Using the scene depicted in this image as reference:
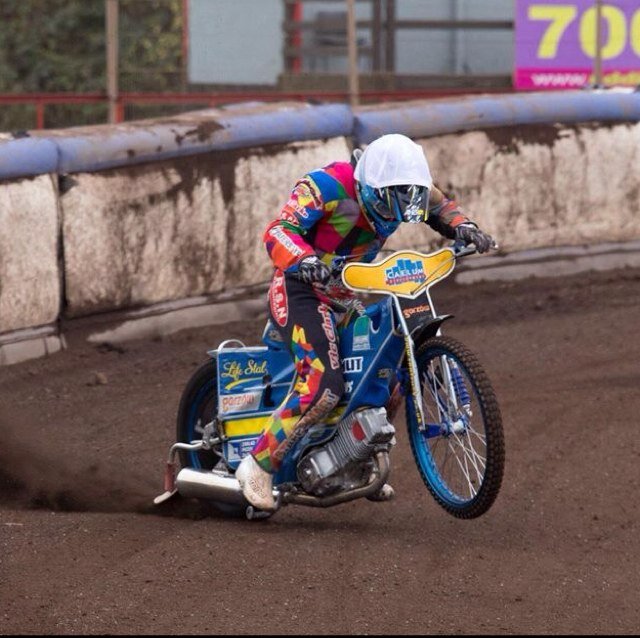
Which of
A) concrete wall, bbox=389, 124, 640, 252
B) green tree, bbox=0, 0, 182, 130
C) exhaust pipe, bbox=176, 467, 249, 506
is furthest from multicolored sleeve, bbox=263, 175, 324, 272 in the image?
green tree, bbox=0, 0, 182, 130

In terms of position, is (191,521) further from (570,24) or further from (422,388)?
(570,24)

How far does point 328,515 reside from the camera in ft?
23.0

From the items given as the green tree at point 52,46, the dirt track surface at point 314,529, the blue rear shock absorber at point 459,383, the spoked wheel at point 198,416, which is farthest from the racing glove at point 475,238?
Answer: the green tree at point 52,46

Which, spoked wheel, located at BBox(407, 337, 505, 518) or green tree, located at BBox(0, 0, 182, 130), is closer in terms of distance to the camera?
spoked wheel, located at BBox(407, 337, 505, 518)

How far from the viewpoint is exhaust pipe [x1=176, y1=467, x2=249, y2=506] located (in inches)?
262

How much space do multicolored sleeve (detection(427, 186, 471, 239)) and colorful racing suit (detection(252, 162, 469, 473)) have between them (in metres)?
0.33

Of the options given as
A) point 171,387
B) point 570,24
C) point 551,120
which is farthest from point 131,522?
point 570,24

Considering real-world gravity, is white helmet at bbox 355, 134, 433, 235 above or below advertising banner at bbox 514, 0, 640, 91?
below

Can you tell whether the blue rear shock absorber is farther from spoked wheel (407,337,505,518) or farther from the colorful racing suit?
the colorful racing suit

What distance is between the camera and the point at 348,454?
6395mm

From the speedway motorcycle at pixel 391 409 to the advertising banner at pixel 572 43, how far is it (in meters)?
10.1

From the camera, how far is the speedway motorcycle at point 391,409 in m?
6.16

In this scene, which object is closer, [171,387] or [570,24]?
[171,387]

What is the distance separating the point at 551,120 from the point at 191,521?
6.14 m
